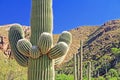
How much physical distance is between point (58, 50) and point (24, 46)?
0.87m

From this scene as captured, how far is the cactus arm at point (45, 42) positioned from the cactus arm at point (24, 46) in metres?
0.31

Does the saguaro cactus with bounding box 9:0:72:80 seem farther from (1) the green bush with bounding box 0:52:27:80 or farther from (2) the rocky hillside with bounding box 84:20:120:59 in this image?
(2) the rocky hillside with bounding box 84:20:120:59

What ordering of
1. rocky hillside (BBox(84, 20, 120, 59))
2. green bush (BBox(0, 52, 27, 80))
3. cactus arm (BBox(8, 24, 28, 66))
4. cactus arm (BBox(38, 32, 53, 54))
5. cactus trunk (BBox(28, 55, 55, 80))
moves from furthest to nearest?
rocky hillside (BBox(84, 20, 120, 59)) < green bush (BBox(0, 52, 27, 80)) < cactus arm (BBox(8, 24, 28, 66)) < cactus trunk (BBox(28, 55, 55, 80)) < cactus arm (BBox(38, 32, 53, 54))

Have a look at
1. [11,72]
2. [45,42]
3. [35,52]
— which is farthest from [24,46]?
[11,72]

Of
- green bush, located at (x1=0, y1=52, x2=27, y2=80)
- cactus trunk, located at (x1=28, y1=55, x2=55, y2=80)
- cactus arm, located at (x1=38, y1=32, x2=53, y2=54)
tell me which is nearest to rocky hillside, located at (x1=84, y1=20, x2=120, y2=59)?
green bush, located at (x1=0, y1=52, x2=27, y2=80)

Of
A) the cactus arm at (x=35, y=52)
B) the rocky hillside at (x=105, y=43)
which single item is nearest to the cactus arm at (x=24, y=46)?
the cactus arm at (x=35, y=52)

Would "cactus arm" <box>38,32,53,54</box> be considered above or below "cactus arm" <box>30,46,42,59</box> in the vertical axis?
above

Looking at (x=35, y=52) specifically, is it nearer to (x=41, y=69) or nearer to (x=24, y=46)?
(x=24, y=46)

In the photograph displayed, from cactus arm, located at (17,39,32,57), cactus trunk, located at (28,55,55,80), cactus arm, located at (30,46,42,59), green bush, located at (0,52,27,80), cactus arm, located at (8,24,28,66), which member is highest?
green bush, located at (0,52,27,80)

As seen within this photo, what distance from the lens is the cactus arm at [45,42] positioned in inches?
376

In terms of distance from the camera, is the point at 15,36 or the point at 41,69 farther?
the point at 15,36

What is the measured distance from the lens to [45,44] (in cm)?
975

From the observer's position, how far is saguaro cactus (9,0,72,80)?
9812mm

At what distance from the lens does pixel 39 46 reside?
32.3 feet
